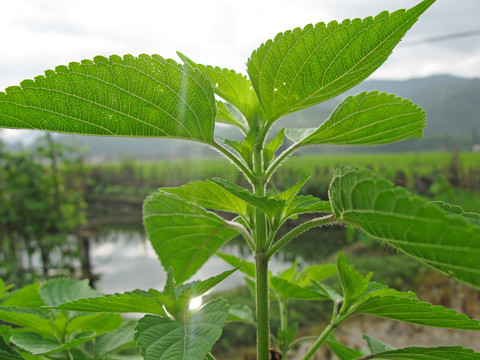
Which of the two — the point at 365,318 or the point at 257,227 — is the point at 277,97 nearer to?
the point at 257,227

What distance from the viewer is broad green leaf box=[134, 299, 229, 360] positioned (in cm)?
29

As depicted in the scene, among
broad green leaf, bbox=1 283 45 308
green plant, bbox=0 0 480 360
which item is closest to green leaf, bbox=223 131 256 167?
green plant, bbox=0 0 480 360

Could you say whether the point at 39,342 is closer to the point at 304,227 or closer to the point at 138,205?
the point at 304,227

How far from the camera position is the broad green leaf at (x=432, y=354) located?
0.37m

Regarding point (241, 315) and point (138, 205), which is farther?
point (138, 205)

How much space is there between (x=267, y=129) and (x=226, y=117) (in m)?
0.07

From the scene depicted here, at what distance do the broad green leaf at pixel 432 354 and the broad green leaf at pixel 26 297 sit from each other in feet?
1.39

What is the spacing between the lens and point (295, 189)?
390 millimetres

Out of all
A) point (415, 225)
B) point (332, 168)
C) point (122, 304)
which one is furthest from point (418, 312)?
point (332, 168)

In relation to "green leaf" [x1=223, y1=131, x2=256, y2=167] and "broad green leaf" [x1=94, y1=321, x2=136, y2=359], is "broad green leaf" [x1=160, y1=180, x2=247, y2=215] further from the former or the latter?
"broad green leaf" [x1=94, y1=321, x2=136, y2=359]

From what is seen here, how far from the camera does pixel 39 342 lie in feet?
1.38

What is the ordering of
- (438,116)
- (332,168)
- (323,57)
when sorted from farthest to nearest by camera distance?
(438,116), (332,168), (323,57)

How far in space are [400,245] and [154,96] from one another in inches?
9.3

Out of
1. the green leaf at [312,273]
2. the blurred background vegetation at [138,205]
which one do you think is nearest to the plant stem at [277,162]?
the green leaf at [312,273]
